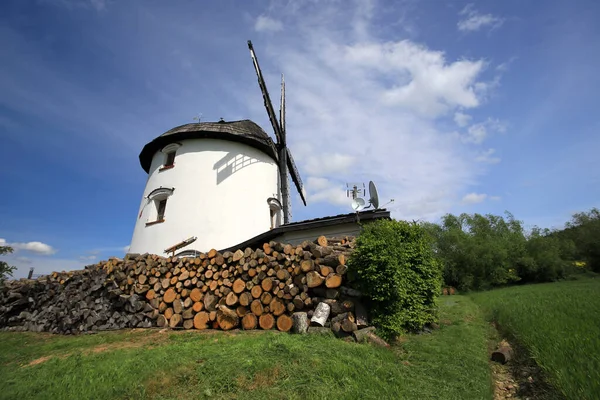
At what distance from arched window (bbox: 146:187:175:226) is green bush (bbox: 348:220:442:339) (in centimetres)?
975

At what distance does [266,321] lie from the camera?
5.60 meters

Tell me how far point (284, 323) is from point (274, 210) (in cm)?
922

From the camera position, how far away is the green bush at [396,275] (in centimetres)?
478

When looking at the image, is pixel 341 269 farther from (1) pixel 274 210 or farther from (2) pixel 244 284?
(1) pixel 274 210

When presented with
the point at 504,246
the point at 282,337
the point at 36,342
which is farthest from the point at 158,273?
the point at 504,246

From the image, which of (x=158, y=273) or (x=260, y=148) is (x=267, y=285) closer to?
(x=158, y=273)

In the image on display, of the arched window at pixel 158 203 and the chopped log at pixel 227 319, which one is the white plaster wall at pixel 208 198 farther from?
the chopped log at pixel 227 319

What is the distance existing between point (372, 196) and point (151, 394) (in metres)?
7.03

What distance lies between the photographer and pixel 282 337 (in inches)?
179

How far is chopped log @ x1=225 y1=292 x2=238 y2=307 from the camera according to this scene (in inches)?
239

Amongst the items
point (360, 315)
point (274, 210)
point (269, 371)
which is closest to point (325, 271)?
point (360, 315)

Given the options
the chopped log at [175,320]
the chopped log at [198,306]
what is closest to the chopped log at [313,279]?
the chopped log at [198,306]

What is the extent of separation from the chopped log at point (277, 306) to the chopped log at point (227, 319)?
874 mm

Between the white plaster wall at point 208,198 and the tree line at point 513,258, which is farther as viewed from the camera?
the tree line at point 513,258
